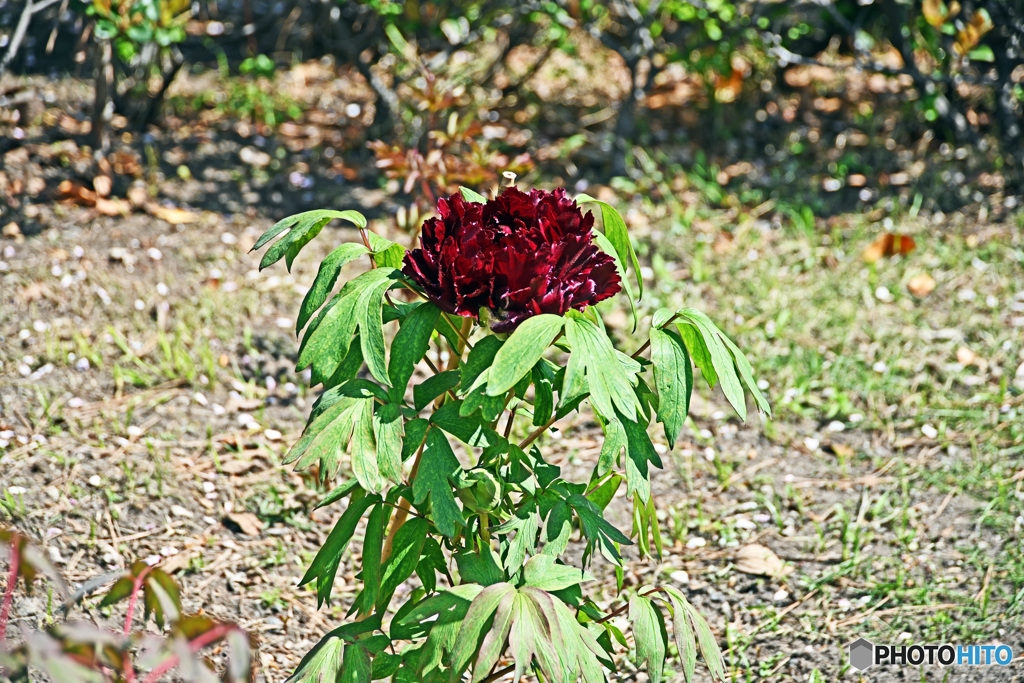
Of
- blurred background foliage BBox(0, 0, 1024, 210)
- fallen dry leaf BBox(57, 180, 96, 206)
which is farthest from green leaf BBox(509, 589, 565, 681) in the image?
fallen dry leaf BBox(57, 180, 96, 206)

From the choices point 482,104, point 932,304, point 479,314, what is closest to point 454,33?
point 482,104

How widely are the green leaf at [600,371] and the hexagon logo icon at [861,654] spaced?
1.26m

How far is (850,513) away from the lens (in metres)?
2.66

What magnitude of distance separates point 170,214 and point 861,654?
3180 mm

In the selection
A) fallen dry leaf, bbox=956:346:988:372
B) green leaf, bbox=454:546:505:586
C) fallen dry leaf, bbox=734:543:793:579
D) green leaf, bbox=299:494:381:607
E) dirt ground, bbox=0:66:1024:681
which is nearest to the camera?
green leaf, bbox=454:546:505:586

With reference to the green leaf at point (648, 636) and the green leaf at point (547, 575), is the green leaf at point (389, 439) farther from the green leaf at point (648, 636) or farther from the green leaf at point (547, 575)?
the green leaf at point (648, 636)

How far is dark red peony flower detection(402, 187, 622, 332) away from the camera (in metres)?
1.37

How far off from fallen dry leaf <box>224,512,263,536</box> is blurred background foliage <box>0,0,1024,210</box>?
5.76ft

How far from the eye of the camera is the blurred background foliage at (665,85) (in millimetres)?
4211

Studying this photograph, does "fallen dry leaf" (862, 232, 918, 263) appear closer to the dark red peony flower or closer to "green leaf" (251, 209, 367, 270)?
the dark red peony flower

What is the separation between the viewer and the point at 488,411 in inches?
53.2

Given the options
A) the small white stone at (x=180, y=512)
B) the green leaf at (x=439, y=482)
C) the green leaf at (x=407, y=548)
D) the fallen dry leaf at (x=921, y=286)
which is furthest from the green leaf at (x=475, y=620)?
the fallen dry leaf at (x=921, y=286)

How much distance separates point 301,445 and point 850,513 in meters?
1.87
